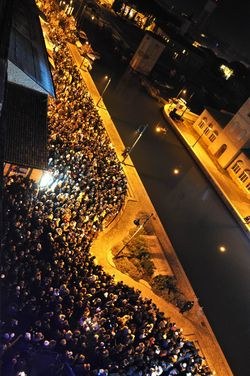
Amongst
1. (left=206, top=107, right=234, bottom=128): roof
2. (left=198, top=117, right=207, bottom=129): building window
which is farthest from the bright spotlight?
(left=198, top=117, right=207, bottom=129): building window

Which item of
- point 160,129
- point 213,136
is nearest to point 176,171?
point 160,129

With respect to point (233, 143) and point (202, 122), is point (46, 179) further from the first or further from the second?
point (202, 122)

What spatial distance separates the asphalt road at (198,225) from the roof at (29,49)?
1413 cm

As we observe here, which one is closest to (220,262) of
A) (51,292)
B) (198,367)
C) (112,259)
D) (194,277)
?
(194,277)

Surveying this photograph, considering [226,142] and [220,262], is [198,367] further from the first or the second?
[226,142]

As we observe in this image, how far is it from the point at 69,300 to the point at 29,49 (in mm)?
15597

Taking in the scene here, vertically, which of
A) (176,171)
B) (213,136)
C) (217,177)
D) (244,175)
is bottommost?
(176,171)

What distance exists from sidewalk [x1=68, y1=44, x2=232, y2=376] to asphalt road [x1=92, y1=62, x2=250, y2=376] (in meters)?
1.68

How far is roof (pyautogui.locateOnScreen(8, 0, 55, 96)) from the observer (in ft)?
68.4

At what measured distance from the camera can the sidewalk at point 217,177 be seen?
119ft

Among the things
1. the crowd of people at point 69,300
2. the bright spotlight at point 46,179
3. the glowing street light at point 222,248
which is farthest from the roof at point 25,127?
the glowing street light at point 222,248

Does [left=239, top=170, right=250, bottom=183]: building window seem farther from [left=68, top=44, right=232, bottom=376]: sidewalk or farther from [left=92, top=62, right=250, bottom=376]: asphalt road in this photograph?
[left=68, top=44, right=232, bottom=376]: sidewalk

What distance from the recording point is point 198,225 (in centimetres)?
3209

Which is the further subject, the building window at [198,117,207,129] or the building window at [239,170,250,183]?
the building window at [198,117,207,129]
